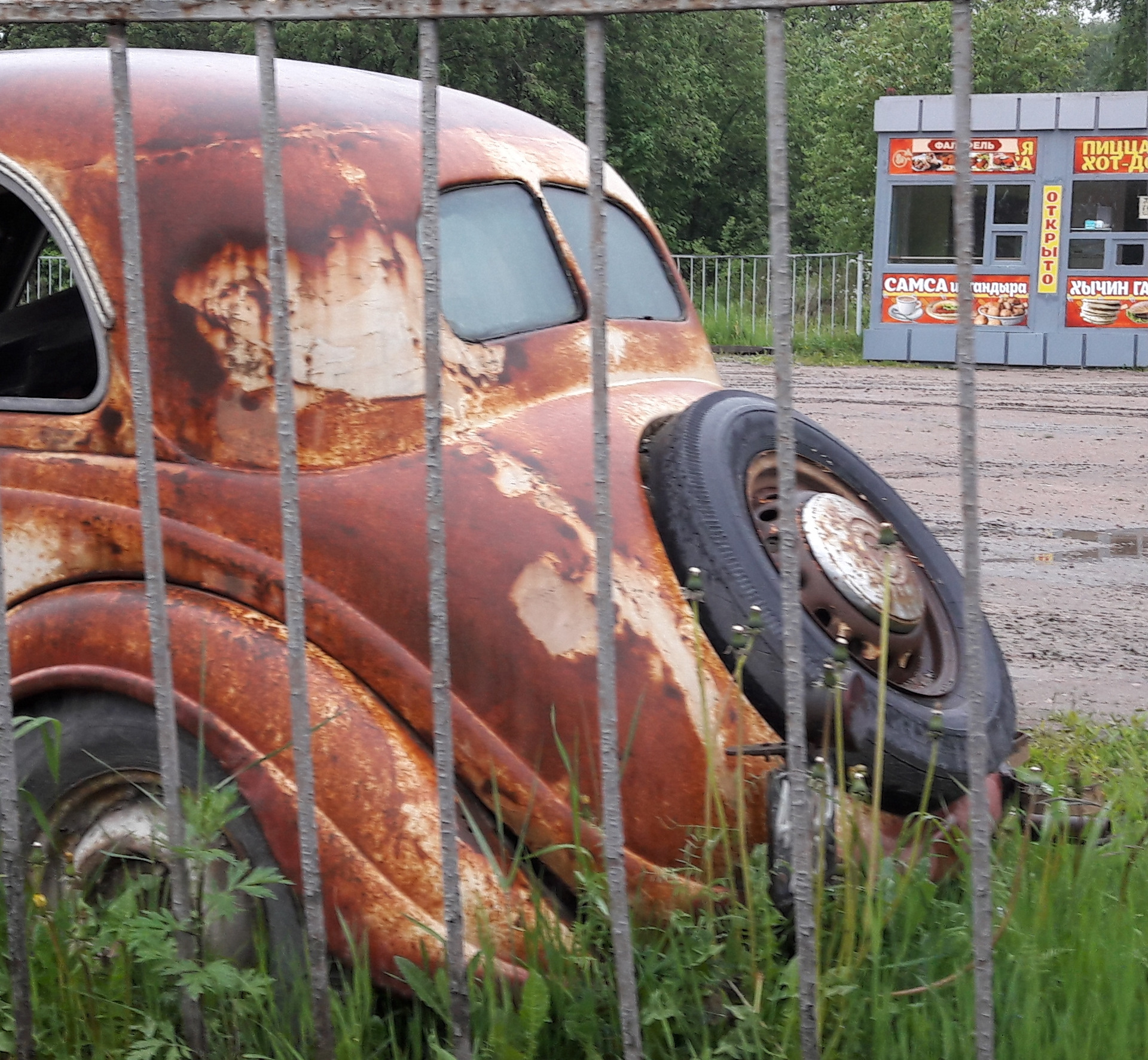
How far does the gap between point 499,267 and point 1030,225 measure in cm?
1549

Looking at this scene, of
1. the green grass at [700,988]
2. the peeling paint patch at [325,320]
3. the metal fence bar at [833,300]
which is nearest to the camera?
the green grass at [700,988]

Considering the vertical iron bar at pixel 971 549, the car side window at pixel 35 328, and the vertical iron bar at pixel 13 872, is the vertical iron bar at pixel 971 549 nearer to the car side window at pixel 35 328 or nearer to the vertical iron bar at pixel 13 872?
the vertical iron bar at pixel 13 872

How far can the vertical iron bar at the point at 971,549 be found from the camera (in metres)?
1.79

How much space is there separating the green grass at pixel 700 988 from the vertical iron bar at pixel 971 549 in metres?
0.17

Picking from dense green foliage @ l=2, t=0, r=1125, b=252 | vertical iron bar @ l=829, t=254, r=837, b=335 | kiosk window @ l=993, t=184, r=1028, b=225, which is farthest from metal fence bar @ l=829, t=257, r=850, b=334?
dense green foliage @ l=2, t=0, r=1125, b=252

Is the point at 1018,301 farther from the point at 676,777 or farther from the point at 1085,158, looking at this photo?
the point at 676,777

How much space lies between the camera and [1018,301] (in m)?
17.1

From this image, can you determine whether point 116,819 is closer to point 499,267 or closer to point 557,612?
point 557,612

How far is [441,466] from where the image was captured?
6.50 ft

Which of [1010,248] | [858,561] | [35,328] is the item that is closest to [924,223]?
[1010,248]

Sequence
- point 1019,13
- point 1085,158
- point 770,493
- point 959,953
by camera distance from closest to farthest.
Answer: point 959,953
point 770,493
point 1085,158
point 1019,13

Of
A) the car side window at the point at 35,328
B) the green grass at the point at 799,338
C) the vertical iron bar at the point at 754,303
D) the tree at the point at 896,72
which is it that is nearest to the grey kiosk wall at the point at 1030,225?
the green grass at the point at 799,338

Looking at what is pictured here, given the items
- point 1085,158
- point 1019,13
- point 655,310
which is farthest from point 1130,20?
point 655,310

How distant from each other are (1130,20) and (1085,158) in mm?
21498
